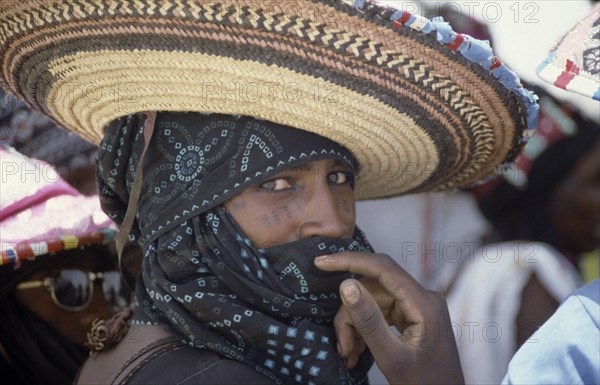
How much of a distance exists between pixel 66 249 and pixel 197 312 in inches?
37.8

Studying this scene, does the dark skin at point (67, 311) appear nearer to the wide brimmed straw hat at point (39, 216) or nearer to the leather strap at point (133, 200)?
the wide brimmed straw hat at point (39, 216)

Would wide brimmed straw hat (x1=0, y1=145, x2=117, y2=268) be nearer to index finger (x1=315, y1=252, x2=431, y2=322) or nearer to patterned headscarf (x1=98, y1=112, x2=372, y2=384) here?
patterned headscarf (x1=98, y1=112, x2=372, y2=384)

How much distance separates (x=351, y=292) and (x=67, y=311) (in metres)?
1.39

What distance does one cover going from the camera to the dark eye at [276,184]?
97.4 inches

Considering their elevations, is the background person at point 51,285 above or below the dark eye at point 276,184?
below

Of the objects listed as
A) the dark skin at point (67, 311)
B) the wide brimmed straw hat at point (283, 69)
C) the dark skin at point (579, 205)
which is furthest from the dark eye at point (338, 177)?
the dark skin at point (579, 205)

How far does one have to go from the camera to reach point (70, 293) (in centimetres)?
315

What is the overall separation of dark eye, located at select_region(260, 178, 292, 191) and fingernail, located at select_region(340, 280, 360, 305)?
393mm

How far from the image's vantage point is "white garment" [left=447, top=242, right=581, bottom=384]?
372 centimetres

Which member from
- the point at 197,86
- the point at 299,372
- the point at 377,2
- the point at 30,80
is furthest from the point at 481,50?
the point at 30,80

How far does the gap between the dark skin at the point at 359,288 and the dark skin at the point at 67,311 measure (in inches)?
41.2

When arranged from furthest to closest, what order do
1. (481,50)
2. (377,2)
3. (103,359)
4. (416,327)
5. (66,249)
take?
1. (66,249)
2. (103,359)
3. (416,327)
4. (481,50)
5. (377,2)

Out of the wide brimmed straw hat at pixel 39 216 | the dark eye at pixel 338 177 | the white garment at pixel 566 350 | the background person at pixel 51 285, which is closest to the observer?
the white garment at pixel 566 350

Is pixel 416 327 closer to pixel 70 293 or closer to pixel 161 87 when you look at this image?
pixel 161 87
